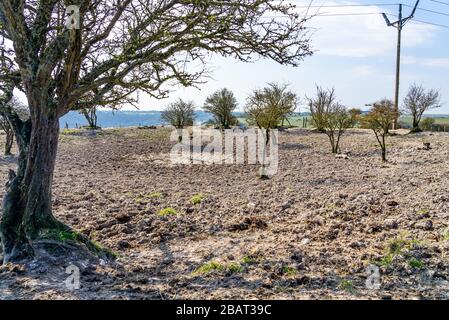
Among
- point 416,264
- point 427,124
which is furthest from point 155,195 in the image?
point 427,124

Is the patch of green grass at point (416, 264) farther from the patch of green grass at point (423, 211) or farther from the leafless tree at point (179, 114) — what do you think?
the leafless tree at point (179, 114)

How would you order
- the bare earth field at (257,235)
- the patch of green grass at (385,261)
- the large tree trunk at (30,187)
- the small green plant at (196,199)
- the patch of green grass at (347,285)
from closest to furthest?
1. the patch of green grass at (347,285)
2. the bare earth field at (257,235)
3. the patch of green grass at (385,261)
4. the large tree trunk at (30,187)
5. the small green plant at (196,199)

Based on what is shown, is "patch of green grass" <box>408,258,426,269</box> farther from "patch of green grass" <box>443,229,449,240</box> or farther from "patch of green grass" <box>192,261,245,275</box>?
"patch of green grass" <box>192,261,245,275</box>

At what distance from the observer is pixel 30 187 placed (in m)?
5.17

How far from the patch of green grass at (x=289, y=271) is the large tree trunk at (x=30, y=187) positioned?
303 centimetres

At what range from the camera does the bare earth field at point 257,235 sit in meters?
4.07

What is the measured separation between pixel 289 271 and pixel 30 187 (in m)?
3.31

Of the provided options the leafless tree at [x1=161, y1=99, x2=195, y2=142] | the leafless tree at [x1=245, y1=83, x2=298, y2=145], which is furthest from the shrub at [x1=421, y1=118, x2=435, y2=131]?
the leafless tree at [x1=161, y1=99, x2=195, y2=142]

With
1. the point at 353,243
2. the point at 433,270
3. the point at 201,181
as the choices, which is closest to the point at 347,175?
the point at 201,181

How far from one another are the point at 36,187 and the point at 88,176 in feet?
26.2

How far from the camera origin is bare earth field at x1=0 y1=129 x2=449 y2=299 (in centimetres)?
407

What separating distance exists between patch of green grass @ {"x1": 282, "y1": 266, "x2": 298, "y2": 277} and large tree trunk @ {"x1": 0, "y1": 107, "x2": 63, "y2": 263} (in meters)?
3.03

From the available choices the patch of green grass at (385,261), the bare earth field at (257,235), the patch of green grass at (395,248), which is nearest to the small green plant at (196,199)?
the bare earth field at (257,235)
